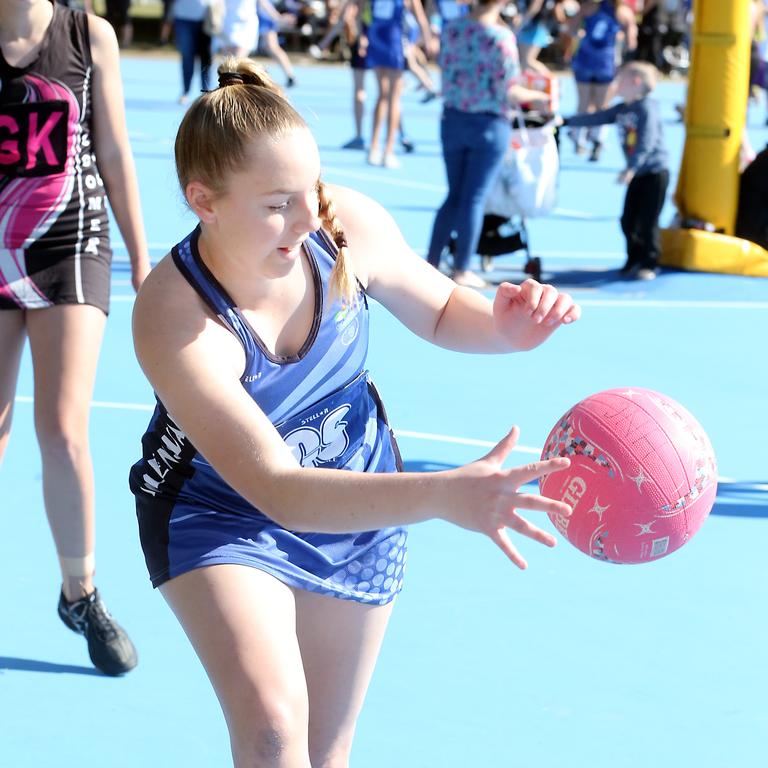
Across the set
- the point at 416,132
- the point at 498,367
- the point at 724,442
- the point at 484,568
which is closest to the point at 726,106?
the point at 498,367

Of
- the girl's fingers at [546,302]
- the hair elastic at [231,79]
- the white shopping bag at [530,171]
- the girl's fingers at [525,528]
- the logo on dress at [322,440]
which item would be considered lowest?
the white shopping bag at [530,171]

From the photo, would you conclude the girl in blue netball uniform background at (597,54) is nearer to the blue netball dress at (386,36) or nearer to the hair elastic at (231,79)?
the blue netball dress at (386,36)

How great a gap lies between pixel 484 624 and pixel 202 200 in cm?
239

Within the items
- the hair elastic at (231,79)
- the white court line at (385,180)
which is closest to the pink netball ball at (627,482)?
the hair elastic at (231,79)

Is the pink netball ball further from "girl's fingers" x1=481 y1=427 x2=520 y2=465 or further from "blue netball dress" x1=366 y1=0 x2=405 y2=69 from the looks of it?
"blue netball dress" x1=366 y1=0 x2=405 y2=69

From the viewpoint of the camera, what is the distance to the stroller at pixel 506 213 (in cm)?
955

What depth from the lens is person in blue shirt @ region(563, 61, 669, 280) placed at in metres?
9.92

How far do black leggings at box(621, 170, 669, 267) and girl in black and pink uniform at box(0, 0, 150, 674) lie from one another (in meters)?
6.43

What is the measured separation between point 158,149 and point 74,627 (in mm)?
12608

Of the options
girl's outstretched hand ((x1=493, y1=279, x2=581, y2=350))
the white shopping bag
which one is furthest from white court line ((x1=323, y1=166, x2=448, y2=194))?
girl's outstretched hand ((x1=493, y1=279, x2=581, y2=350))

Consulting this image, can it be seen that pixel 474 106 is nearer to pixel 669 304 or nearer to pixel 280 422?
pixel 669 304

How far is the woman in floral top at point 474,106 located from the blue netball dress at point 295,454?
658cm

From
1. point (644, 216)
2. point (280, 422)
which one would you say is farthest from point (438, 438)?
point (644, 216)

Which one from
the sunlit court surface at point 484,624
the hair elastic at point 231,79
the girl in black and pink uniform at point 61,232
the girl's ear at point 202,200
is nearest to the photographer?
the girl's ear at point 202,200
